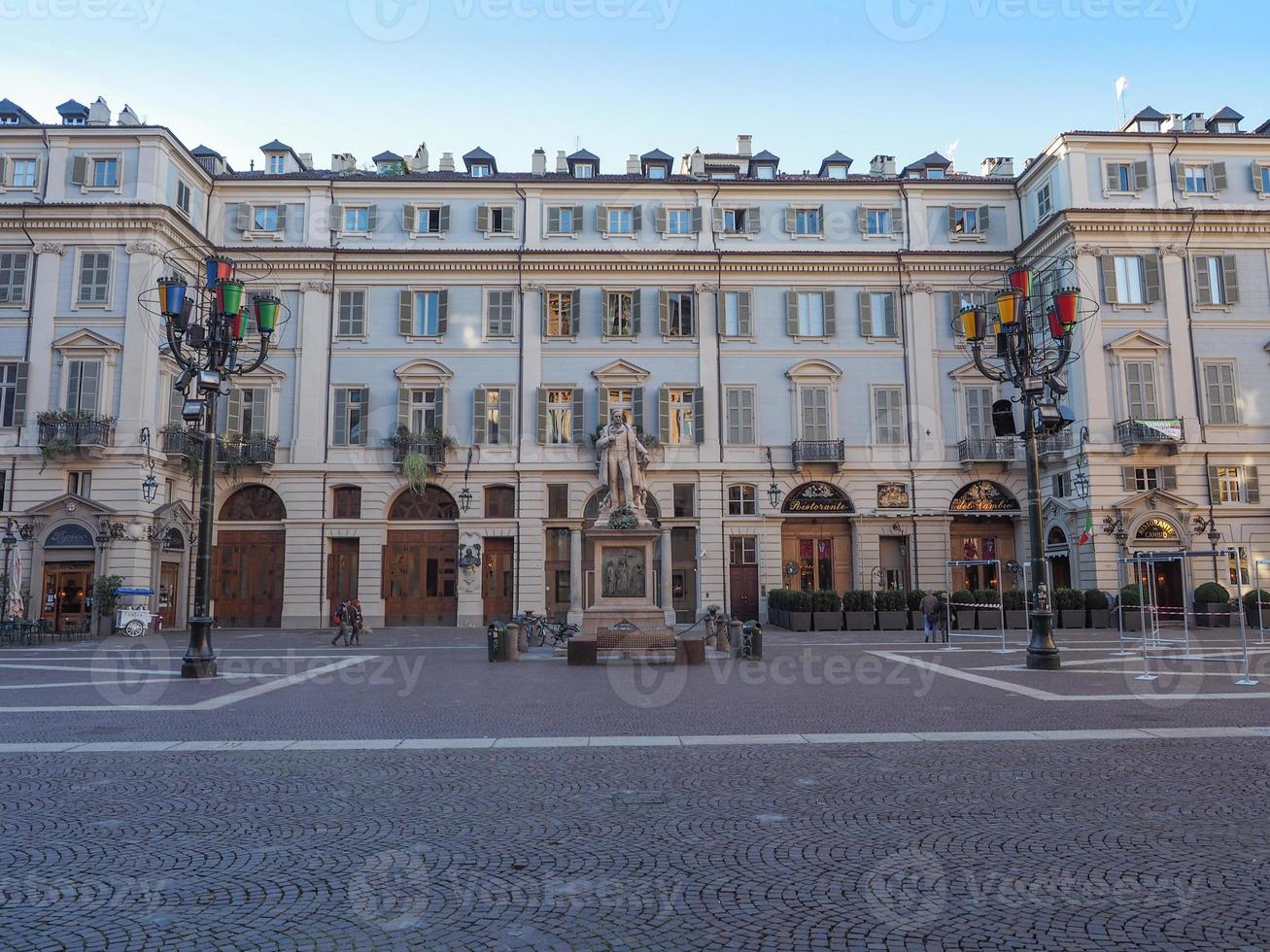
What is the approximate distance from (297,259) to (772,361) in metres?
19.5

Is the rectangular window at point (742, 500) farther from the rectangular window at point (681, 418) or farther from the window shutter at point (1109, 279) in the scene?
the window shutter at point (1109, 279)

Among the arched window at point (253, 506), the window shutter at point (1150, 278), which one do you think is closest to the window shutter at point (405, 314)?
the arched window at point (253, 506)

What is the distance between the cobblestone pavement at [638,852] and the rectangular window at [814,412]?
28.4 metres

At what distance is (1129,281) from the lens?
34812 mm

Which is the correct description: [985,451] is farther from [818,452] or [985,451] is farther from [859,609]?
[859,609]

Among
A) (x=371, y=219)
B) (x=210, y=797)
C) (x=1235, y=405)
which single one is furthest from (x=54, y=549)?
(x=1235, y=405)

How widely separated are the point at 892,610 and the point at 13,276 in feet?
110

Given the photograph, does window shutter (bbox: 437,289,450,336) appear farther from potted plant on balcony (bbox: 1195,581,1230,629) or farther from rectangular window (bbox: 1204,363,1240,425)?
potted plant on balcony (bbox: 1195,581,1230,629)

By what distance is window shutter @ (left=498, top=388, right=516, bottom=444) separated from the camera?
36906 mm

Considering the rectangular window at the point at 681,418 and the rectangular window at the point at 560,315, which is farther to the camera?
the rectangular window at the point at 560,315

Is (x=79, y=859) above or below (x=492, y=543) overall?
below

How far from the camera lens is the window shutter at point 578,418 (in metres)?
37.0

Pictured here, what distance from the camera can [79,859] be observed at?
586cm

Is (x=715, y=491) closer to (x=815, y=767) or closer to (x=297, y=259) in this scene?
(x=297, y=259)
